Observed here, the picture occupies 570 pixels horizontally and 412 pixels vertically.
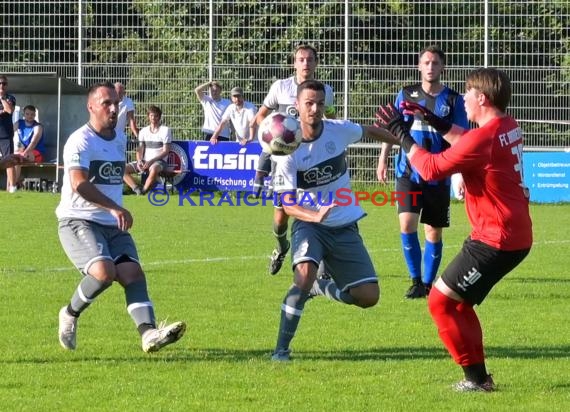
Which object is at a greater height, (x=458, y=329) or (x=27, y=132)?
(x=27, y=132)

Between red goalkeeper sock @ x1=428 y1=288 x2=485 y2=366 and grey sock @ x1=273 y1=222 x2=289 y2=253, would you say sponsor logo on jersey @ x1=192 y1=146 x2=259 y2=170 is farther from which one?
red goalkeeper sock @ x1=428 y1=288 x2=485 y2=366

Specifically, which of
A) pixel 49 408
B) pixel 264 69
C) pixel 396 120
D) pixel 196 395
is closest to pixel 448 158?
pixel 396 120

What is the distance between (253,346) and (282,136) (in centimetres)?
147

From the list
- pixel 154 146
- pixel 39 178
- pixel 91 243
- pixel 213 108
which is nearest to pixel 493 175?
pixel 91 243

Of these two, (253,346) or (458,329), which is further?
(253,346)

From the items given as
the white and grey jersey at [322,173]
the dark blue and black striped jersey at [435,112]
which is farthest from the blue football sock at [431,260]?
the white and grey jersey at [322,173]

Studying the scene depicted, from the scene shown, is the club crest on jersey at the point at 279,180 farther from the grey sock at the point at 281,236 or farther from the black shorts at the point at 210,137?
the black shorts at the point at 210,137

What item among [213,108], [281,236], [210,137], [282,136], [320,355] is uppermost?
[213,108]

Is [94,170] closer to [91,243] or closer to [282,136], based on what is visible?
[91,243]

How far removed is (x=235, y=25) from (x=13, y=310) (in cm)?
1704

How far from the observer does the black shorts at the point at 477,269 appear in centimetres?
692

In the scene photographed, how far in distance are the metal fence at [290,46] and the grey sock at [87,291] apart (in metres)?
17.6

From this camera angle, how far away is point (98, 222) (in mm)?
8438

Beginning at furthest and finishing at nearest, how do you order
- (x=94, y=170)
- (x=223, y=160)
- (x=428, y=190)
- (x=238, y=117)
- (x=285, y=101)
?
(x=238, y=117), (x=223, y=160), (x=285, y=101), (x=428, y=190), (x=94, y=170)
